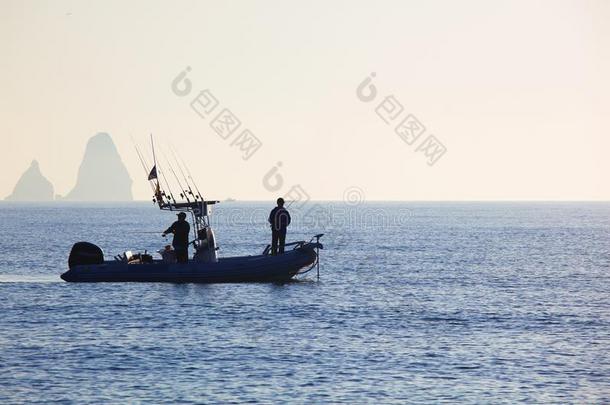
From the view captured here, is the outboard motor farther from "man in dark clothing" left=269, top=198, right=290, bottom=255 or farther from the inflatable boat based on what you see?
"man in dark clothing" left=269, top=198, right=290, bottom=255

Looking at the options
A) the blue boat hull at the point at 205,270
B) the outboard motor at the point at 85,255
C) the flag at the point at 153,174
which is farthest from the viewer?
the outboard motor at the point at 85,255

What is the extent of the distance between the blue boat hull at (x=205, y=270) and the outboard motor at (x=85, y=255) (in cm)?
20

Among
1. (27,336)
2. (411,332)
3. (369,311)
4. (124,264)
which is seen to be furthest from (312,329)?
(124,264)

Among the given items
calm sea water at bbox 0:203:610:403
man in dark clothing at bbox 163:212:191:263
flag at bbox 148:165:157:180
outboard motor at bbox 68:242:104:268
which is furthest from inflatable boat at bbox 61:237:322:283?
flag at bbox 148:165:157:180

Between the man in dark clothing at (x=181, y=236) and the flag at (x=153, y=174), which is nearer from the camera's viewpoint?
the man in dark clothing at (x=181, y=236)

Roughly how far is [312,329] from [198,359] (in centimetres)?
585

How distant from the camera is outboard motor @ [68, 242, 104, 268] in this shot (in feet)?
133

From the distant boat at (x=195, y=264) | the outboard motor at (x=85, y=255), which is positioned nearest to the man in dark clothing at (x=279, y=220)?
the distant boat at (x=195, y=264)

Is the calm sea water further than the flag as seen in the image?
No

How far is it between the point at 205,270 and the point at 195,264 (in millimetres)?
463

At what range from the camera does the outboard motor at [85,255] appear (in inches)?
1593

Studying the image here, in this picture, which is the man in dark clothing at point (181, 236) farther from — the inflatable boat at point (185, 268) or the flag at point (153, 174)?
the flag at point (153, 174)

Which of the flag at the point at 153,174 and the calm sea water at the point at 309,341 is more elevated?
the flag at the point at 153,174

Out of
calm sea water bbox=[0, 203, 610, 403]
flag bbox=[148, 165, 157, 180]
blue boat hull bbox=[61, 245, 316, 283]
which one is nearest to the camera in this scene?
calm sea water bbox=[0, 203, 610, 403]
